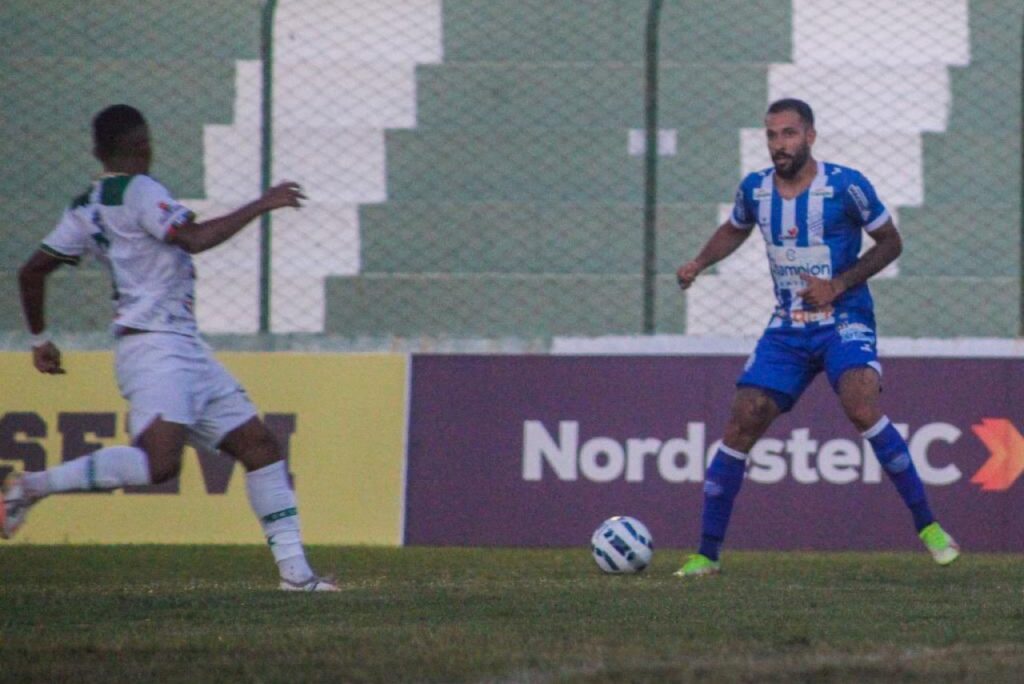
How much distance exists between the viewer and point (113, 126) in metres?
6.64

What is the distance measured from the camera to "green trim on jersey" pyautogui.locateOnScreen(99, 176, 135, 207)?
21.8 feet

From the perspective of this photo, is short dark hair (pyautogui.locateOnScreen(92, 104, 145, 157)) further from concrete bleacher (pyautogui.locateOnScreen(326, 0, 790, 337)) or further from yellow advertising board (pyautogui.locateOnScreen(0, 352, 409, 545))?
concrete bleacher (pyautogui.locateOnScreen(326, 0, 790, 337))

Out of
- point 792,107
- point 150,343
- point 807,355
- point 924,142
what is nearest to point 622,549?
point 807,355

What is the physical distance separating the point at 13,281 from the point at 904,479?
6119 mm

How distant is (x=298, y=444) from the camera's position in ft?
33.5

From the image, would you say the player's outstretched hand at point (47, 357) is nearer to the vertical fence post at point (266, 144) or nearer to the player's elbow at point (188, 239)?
the player's elbow at point (188, 239)

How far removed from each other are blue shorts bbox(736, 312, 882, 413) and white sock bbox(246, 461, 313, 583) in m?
2.15

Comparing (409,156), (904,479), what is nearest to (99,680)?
(904,479)

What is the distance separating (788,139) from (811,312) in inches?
29.5

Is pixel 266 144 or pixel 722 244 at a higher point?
pixel 266 144

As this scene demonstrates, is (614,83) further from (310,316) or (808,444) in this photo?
(808,444)

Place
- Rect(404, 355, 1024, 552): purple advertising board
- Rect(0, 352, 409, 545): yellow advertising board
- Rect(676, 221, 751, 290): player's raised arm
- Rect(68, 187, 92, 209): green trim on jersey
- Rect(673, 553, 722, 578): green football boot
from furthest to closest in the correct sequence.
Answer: Rect(0, 352, 409, 545): yellow advertising board → Rect(404, 355, 1024, 552): purple advertising board → Rect(676, 221, 751, 290): player's raised arm → Rect(673, 553, 722, 578): green football boot → Rect(68, 187, 92, 209): green trim on jersey

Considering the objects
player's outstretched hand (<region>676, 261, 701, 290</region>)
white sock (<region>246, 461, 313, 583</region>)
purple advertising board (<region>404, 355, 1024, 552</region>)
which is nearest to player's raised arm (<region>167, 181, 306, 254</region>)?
white sock (<region>246, 461, 313, 583</region>)

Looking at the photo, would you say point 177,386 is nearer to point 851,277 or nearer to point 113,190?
point 113,190
